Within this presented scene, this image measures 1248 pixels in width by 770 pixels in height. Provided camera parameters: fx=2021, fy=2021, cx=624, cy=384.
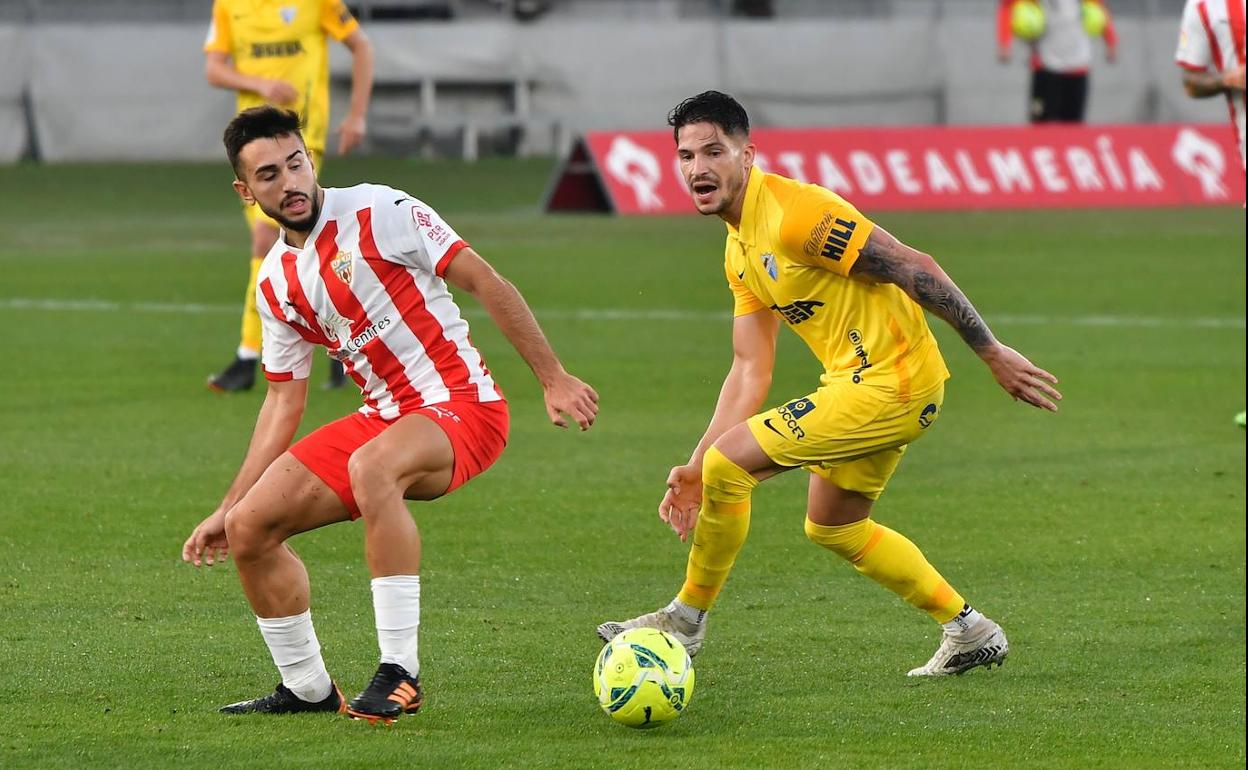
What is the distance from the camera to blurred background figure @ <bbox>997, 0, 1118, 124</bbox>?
22.0m

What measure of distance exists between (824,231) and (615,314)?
889 centimetres

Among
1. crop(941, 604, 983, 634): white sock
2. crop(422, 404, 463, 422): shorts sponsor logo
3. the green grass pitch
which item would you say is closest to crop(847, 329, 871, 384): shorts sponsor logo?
crop(941, 604, 983, 634): white sock

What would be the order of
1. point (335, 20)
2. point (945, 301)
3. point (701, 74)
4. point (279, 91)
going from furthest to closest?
point (701, 74)
point (335, 20)
point (279, 91)
point (945, 301)

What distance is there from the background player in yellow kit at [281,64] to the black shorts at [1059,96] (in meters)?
11.9

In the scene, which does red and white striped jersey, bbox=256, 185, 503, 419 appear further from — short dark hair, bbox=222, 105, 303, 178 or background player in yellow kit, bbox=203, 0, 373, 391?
background player in yellow kit, bbox=203, 0, 373, 391

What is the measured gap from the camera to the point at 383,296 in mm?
5699

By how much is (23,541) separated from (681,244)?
1170 centimetres

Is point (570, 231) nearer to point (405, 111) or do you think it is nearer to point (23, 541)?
point (405, 111)

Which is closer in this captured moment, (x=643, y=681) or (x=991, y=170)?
(x=643, y=681)

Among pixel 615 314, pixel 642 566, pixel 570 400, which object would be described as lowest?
pixel 615 314

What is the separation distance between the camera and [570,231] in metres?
20.1

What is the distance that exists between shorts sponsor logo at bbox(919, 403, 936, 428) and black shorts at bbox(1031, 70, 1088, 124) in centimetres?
1696

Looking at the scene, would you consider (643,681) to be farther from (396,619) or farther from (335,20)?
(335,20)

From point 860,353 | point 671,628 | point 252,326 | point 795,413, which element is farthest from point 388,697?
point 252,326
